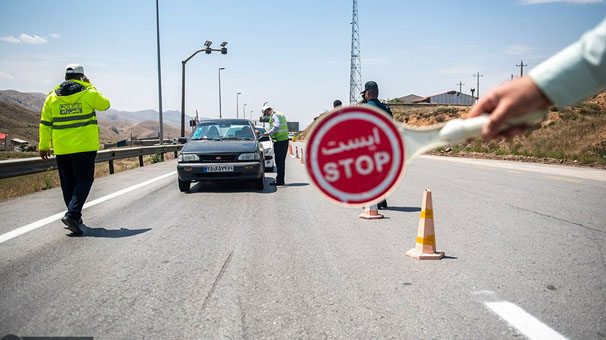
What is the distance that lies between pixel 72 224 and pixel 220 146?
521 centimetres

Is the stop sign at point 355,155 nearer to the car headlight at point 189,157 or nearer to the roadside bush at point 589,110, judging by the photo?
the car headlight at point 189,157

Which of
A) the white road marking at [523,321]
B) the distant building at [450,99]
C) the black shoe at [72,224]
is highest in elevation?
the distant building at [450,99]

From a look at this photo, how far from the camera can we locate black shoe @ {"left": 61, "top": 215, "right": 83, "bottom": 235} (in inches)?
247

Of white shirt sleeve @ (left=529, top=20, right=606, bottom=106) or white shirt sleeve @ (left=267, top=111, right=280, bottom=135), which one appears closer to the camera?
white shirt sleeve @ (left=529, top=20, right=606, bottom=106)

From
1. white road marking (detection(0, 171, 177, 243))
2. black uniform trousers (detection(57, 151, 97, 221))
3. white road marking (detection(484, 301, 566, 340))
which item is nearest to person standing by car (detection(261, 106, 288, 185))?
white road marking (detection(0, 171, 177, 243))

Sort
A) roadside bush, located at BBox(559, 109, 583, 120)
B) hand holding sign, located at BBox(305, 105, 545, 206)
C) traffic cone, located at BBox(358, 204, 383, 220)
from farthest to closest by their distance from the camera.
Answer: roadside bush, located at BBox(559, 109, 583, 120)
traffic cone, located at BBox(358, 204, 383, 220)
hand holding sign, located at BBox(305, 105, 545, 206)

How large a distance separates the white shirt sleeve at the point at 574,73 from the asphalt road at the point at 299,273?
222 cm

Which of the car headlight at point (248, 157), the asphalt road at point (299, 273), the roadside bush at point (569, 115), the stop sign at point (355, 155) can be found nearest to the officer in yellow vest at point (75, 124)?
the asphalt road at point (299, 273)

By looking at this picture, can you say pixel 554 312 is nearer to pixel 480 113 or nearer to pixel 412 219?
pixel 480 113

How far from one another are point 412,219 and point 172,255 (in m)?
3.70

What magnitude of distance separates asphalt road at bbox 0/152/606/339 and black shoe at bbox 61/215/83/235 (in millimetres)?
159

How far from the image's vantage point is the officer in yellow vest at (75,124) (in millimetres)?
6332

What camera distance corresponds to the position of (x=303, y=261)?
5.11 metres

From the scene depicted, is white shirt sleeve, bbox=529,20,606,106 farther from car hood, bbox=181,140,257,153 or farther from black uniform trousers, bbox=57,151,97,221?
car hood, bbox=181,140,257,153
